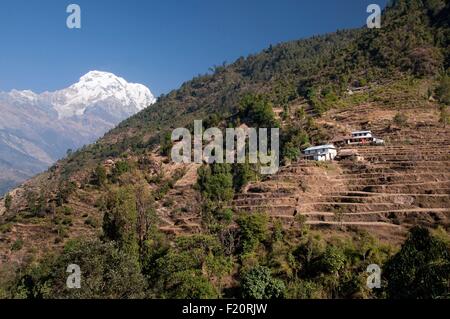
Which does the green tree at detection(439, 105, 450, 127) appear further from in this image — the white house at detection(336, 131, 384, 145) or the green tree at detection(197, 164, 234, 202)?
the green tree at detection(197, 164, 234, 202)

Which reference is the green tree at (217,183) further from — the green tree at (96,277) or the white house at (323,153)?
the green tree at (96,277)

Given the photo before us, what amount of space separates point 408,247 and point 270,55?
151 metres

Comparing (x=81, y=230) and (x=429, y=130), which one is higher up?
(x=429, y=130)

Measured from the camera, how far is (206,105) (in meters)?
144

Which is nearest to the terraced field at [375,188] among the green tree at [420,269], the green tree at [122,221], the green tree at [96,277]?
the green tree at [420,269]

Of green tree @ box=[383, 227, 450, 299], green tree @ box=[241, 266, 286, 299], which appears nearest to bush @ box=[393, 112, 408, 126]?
green tree @ box=[383, 227, 450, 299]

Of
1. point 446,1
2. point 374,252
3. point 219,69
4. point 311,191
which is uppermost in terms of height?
point 219,69
